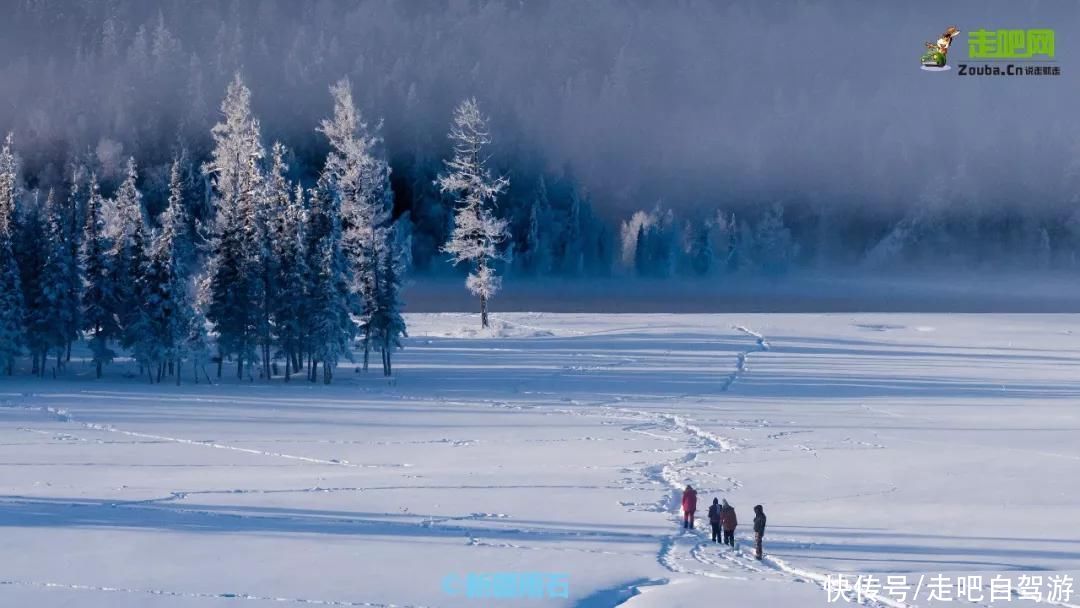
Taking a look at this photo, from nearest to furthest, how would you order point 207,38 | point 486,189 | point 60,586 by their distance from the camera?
point 60,586 → point 486,189 → point 207,38

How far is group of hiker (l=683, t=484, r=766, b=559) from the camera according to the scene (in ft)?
72.3

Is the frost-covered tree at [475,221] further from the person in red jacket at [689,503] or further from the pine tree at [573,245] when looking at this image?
the pine tree at [573,245]

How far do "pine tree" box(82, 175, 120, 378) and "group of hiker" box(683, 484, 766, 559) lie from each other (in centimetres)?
4139

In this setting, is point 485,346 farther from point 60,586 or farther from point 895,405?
point 60,586

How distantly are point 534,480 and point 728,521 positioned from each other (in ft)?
26.1

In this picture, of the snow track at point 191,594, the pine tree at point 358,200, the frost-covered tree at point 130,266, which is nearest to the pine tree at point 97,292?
the frost-covered tree at point 130,266

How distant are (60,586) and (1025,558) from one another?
1681 centimetres

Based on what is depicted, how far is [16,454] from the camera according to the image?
3250 cm

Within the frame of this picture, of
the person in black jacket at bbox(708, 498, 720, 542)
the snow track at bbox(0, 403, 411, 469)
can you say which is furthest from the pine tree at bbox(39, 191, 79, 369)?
the person in black jacket at bbox(708, 498, 720, 542)

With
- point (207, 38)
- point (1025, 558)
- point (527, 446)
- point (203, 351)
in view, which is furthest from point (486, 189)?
point (207, 38)

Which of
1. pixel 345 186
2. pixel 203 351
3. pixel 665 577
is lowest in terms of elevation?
pixel 665 577

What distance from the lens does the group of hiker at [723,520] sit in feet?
72.3

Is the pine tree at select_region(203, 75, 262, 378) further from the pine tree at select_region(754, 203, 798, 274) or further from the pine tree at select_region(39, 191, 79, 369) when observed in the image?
the pine tree at select_region(754, 203, 798, 274)

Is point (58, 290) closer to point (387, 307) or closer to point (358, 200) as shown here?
point (358, 200)
